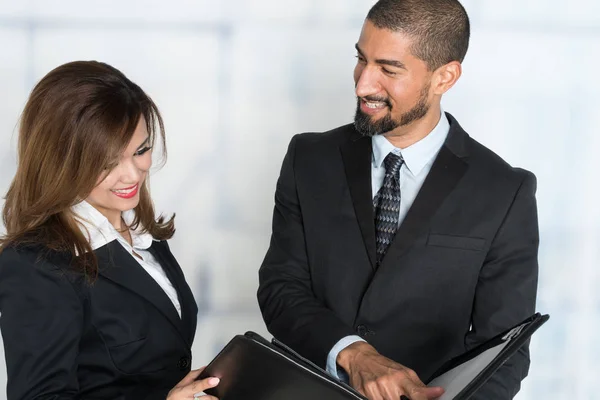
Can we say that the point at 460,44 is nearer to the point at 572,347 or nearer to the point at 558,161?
the point at 558,161

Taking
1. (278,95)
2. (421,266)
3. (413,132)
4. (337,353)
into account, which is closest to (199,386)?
(337,353)

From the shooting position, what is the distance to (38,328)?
179cm

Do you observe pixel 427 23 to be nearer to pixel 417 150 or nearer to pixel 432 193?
pixel 417 150

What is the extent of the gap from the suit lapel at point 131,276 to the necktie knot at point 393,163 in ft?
2.27

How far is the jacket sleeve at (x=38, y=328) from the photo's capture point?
5.88ft

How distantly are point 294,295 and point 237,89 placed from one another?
4.64ft

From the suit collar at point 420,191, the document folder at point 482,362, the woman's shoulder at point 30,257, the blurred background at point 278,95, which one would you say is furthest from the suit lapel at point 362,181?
the blurred background at point 278,95

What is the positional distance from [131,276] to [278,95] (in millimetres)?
1602

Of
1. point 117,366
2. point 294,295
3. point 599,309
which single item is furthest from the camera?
point 599,309

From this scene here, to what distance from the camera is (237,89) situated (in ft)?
11.4

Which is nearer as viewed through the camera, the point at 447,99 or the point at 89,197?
the point at 89,197

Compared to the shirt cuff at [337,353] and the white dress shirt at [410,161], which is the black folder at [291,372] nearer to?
the shirt cuff at [337,353]

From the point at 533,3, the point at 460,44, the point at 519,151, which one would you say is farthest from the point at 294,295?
the point at 533,3

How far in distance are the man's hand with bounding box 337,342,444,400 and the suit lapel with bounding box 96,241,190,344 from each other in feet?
1.49
